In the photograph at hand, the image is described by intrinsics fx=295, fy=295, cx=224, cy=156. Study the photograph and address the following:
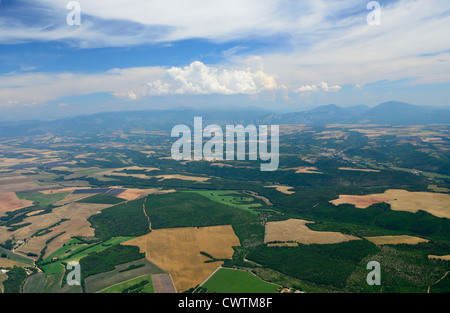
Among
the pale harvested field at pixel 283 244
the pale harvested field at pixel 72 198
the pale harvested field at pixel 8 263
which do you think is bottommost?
the pale harvested field at pixel 8 263

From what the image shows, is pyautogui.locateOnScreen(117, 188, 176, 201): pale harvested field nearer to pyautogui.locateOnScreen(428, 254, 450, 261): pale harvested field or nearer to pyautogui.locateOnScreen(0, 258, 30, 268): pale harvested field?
pyautogui.locateOnScreen(0, 258, 30, 268): pale harvested field

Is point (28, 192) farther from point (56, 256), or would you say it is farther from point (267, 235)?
point (267, 235)

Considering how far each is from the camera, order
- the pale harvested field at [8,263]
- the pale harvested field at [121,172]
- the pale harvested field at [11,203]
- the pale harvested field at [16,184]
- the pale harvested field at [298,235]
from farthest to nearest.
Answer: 1. the pale harvested field at [121,172]
2. the pale harvested field at [16,184]
3. the pale harvested field at [11,203]
4. the pale harvested field at [298,235]
5. the pale harvested field at [8,263]

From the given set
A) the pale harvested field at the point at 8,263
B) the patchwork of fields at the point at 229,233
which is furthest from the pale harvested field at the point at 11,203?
the pale harvested field at the point at 8,263

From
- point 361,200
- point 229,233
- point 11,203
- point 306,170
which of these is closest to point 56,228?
point 11,203

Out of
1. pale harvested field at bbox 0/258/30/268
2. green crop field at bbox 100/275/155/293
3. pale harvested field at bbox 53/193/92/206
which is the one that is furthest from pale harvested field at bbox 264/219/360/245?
pale harvested field at bbox 53/193/92/206

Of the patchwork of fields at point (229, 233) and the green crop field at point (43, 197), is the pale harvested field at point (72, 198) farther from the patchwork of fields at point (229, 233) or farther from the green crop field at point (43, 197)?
the green crop field at point (43, 197)
